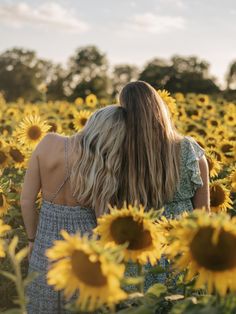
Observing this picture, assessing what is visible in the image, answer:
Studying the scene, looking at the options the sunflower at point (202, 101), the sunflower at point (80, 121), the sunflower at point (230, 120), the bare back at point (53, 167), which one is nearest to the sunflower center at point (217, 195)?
the bare back at point (53, 167)

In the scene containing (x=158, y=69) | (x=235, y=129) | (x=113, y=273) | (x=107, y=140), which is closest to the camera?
(x=113, y=273)

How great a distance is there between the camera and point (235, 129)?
10.6 meters

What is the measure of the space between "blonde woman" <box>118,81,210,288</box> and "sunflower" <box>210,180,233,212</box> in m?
0.51

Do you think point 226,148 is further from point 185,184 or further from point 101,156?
point 101,156

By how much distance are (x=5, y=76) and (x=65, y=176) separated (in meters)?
57.3

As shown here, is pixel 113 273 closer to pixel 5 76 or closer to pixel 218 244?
pixel 218 244

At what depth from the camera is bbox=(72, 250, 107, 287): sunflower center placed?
2133 millimetres

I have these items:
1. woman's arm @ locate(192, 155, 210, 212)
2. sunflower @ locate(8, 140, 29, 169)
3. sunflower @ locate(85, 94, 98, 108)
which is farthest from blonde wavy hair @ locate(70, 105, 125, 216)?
sunflower @ locate(85, 94, 98, 108)

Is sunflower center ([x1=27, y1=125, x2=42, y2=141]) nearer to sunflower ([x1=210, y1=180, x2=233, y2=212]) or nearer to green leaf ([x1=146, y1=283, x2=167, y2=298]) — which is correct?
sunflower ([x1=210, y1=180, x2=233, y2=212])

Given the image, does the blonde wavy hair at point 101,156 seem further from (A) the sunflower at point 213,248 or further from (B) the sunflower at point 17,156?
(B) the sunflower at point 17,156

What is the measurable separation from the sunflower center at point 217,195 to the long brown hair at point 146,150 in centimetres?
76

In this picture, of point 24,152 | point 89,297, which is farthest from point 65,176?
point 24,152

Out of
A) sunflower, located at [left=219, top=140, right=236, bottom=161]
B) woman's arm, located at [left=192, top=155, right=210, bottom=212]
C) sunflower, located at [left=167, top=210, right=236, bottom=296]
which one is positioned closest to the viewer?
sunflower, located at [left=167, top=210, right=236, bottom=296]

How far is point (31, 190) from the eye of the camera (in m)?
4.03
